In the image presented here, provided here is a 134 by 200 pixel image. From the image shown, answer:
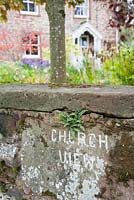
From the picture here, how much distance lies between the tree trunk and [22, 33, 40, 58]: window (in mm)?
13612

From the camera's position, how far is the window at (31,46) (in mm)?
17844

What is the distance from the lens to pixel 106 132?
206 centimetres

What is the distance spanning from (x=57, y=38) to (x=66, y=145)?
2.11 metres

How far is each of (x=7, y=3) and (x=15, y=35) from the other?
13031mm

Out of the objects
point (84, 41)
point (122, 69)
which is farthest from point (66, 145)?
point (84, 41)

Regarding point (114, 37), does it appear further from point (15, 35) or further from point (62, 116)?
point (62, 116)

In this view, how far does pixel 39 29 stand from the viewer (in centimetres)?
1875

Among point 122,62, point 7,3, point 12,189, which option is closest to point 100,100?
point 12,189

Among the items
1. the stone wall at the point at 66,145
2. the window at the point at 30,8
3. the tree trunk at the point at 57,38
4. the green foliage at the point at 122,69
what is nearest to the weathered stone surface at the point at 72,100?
the stone wall at the point at 66,145

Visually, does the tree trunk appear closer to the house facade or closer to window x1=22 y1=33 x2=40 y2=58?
the house facade

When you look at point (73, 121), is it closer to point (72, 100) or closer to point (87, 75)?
point (72, 100)

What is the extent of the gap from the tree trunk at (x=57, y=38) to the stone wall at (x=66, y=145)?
1725 millimetres

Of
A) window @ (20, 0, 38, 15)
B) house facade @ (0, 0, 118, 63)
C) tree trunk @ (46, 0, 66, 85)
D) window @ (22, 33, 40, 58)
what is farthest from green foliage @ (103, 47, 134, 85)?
window @ (20, 0, 38, 15)

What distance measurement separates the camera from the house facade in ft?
56.4
